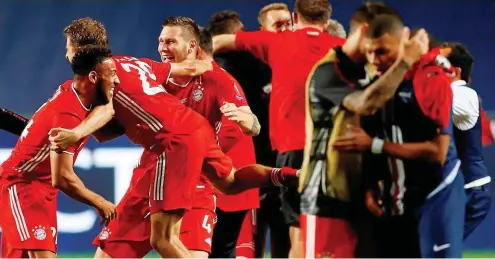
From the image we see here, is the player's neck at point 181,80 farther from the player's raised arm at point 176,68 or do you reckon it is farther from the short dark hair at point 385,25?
the short dark hair at point 385,25

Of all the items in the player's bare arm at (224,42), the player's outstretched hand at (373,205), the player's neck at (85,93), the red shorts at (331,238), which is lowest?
the red shorts at (331,238)

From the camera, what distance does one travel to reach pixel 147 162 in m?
5.25

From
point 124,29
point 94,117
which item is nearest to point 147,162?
point 94,117

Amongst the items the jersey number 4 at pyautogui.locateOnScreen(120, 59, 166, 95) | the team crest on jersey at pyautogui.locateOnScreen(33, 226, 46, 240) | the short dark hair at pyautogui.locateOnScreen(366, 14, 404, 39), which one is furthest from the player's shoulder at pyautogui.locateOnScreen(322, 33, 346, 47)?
the team crest on jersey at pyautogui.locateOnScreen(33, 226, 46, 240)

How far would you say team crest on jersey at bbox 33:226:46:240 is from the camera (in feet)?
16.9

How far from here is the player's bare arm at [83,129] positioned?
4.93 metres

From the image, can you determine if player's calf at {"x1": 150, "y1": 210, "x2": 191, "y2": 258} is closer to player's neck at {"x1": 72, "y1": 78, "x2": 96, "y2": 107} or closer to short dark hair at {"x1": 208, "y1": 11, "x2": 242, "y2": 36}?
player's neck at {"x1": 72, "y1": 78, "x2": 96, "y2": 107}

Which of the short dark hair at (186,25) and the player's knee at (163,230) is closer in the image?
the player's knee at (163,230)

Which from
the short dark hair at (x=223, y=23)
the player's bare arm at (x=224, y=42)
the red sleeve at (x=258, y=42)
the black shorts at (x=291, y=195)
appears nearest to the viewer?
the black shorts at (x=291, y=195)

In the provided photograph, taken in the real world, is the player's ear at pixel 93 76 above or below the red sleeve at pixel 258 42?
below

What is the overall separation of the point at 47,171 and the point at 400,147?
192 cm

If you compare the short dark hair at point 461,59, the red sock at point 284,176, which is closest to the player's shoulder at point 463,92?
the short dark hair at point 461,59

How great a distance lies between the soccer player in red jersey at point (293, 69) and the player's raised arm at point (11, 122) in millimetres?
1285

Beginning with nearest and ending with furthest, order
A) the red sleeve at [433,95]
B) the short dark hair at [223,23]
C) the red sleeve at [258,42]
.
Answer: the red sleeve at [433,95], the red sleeve at [258,42], the short dark hair at [223,23]
